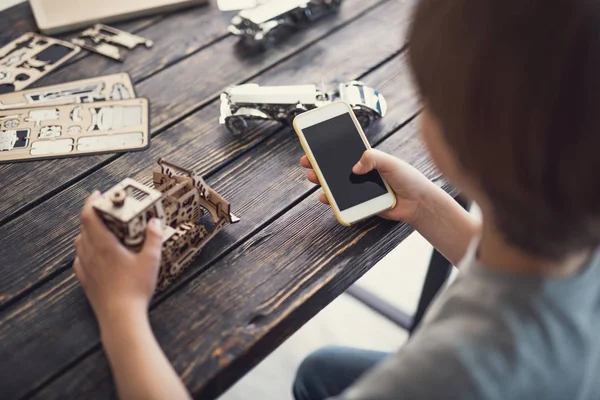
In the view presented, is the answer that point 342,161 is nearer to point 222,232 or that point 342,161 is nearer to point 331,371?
point 222,232

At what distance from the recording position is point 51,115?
35.4 inches

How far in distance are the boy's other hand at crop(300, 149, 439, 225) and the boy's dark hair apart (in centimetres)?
27

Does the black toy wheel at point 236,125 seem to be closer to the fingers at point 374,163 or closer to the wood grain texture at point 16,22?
the fingers at point 374,163

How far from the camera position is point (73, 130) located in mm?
880

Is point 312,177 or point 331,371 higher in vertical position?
point 312,177

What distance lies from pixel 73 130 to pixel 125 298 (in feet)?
1.16

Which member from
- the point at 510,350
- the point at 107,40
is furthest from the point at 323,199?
the point at 107,40

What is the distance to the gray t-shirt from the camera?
1.54 ft

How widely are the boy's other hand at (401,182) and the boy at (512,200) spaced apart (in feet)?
0.61

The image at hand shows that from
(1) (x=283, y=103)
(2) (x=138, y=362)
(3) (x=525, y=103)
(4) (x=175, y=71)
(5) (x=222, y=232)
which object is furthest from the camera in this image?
(4) (x=175, y=71)

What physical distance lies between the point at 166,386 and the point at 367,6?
78 centimetres

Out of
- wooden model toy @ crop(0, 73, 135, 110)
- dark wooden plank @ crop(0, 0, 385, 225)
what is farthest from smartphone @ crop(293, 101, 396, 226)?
wooden model toy @ crop(0, 73, 135, 110)

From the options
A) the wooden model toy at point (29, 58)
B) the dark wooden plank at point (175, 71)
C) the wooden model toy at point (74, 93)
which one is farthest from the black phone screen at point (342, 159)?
the wooden model toy at point (29, 58)

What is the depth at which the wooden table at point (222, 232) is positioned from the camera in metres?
0.65
